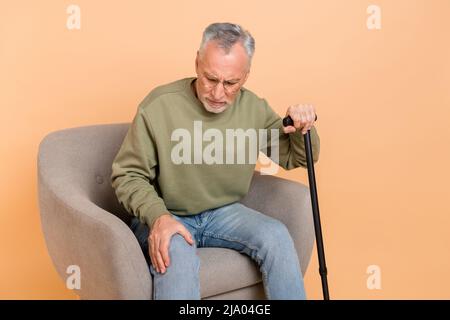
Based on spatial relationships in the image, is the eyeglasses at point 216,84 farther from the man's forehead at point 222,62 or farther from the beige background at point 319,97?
the beige background at point 319,97

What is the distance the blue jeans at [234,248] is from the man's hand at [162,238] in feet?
0.05

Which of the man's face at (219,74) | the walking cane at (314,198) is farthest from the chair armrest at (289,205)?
the man's face at (219,74)

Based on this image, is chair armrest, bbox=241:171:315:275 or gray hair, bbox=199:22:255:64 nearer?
gray hair, bbox=199:22:255:64

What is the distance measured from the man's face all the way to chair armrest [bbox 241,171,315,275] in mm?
359

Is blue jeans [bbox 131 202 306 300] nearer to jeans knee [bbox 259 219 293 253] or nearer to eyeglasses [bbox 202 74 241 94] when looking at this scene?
jeans knee [bbox 259 219 293 253]

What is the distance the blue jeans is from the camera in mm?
2006

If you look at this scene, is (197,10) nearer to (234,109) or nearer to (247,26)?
(247,26)

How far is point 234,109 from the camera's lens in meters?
2.40

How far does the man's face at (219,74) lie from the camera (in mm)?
2215

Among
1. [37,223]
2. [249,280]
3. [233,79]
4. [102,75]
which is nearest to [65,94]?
[102,75]

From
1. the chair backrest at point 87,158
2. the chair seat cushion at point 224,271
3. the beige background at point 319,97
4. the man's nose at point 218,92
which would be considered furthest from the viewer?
the beige background at point 319,97
